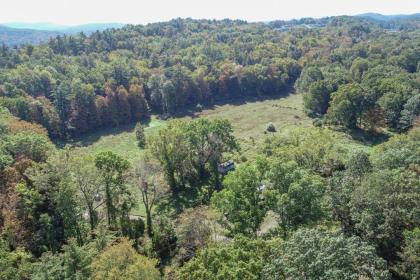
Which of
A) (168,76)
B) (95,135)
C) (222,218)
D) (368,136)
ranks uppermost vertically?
(168,76)

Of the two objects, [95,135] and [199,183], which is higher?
[199,183]

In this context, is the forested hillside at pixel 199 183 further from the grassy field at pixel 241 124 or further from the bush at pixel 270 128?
the grassy field at pixel 241 124

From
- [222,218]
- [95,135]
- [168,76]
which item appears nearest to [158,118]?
[95,135]

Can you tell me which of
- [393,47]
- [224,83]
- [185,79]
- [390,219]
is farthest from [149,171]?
[393,47]

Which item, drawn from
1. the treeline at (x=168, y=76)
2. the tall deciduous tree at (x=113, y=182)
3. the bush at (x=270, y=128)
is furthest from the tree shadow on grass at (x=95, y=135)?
the tall deciduous tree at (x=113, y=182)

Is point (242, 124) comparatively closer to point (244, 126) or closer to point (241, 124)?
point (241, 124)

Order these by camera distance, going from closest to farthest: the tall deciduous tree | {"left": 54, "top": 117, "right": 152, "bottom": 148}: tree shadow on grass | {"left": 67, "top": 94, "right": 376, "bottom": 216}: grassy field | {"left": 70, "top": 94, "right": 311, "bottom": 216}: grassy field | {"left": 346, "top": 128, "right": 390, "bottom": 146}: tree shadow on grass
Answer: the tall deciduous tree, {"left": 346, "top": 128, "right": 390, "bottom": 146}: tree shadow on grass, {"left": 67, "top": 94, "right": 376, "bottom": 216}: grassy field, {"left": 70, "top": 94, "right": 311, "bottom": 216}: grassy field, {"left": 54, "top": 117, "right": 152, "bottom": 148}: tree shadow on grass

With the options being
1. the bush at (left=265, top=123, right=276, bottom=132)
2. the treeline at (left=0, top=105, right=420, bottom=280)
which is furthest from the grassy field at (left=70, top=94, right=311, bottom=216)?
the treeline at (left=0, top=105, right=420, bottom=280)

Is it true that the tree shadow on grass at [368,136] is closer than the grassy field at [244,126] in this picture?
Yes

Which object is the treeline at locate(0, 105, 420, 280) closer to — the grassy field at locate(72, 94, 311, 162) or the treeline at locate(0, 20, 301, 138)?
the grassy field at locate(72, 94, 311, 162)
